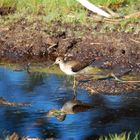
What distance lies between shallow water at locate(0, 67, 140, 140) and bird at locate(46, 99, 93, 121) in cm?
10

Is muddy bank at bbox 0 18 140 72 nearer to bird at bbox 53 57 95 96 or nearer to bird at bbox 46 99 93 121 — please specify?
bird at bbox 53 57 95 96

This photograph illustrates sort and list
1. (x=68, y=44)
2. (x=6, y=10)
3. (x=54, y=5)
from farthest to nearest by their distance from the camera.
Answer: (x=6, y=10), (x=54, y=5), (x=68, y=44)

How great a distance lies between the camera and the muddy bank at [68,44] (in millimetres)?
12406

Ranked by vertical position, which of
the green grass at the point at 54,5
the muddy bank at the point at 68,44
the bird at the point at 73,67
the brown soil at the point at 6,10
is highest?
the green grass at the point at 54,5

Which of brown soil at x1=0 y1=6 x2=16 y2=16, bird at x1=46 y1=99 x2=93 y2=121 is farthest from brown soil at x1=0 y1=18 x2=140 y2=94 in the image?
bird at x1=46 y1=99 x2=93 y2=121

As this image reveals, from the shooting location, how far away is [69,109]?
30.3 ft

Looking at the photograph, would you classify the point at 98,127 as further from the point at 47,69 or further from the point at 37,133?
the point at 47,69

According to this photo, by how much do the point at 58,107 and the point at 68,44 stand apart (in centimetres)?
403

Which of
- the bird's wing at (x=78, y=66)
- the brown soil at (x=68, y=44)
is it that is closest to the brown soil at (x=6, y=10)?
the brown soil at (x=68, y=44)

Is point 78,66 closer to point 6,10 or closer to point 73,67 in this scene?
point 73,67

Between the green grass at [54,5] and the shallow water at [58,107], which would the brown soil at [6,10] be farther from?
the shallow water at [58,107]

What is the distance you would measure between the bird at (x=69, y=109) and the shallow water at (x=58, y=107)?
0.10 meters

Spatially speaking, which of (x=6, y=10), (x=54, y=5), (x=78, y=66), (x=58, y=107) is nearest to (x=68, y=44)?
(x=54, y=5)

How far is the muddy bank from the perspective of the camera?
12406 millimetres
